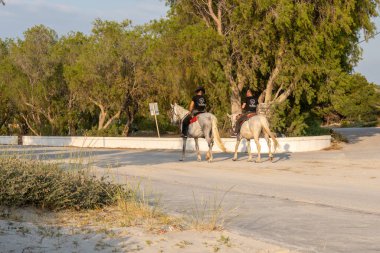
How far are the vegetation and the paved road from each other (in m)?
8.41

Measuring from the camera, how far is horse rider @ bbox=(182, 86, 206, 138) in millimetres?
23797

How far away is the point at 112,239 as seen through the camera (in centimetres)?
820

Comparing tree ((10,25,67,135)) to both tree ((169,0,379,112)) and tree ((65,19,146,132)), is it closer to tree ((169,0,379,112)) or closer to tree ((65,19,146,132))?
tree ((65,19,146,132))

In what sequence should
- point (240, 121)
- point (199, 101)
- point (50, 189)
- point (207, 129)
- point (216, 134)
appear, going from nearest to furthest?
point (50, 189), point (240, 121), point (216, 134), point (199, 101), point (207, 129)

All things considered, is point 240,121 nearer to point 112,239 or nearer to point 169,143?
point 169,143

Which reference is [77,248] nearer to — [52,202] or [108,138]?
[52,202]

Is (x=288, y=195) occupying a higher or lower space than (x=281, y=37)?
lower

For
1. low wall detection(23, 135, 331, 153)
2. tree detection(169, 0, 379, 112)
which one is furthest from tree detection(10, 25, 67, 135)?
tree detection(169, 0, 379, 112)

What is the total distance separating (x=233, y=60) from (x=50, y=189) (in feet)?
76.6

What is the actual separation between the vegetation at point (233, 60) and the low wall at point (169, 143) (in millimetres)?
1771

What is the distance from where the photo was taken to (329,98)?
33125 millimetres

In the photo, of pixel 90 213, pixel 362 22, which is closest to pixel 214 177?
pixel 90 213

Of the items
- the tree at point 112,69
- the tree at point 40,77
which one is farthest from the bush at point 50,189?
the tree at point 40,77

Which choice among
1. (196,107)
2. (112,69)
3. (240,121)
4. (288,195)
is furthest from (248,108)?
(112,69)
